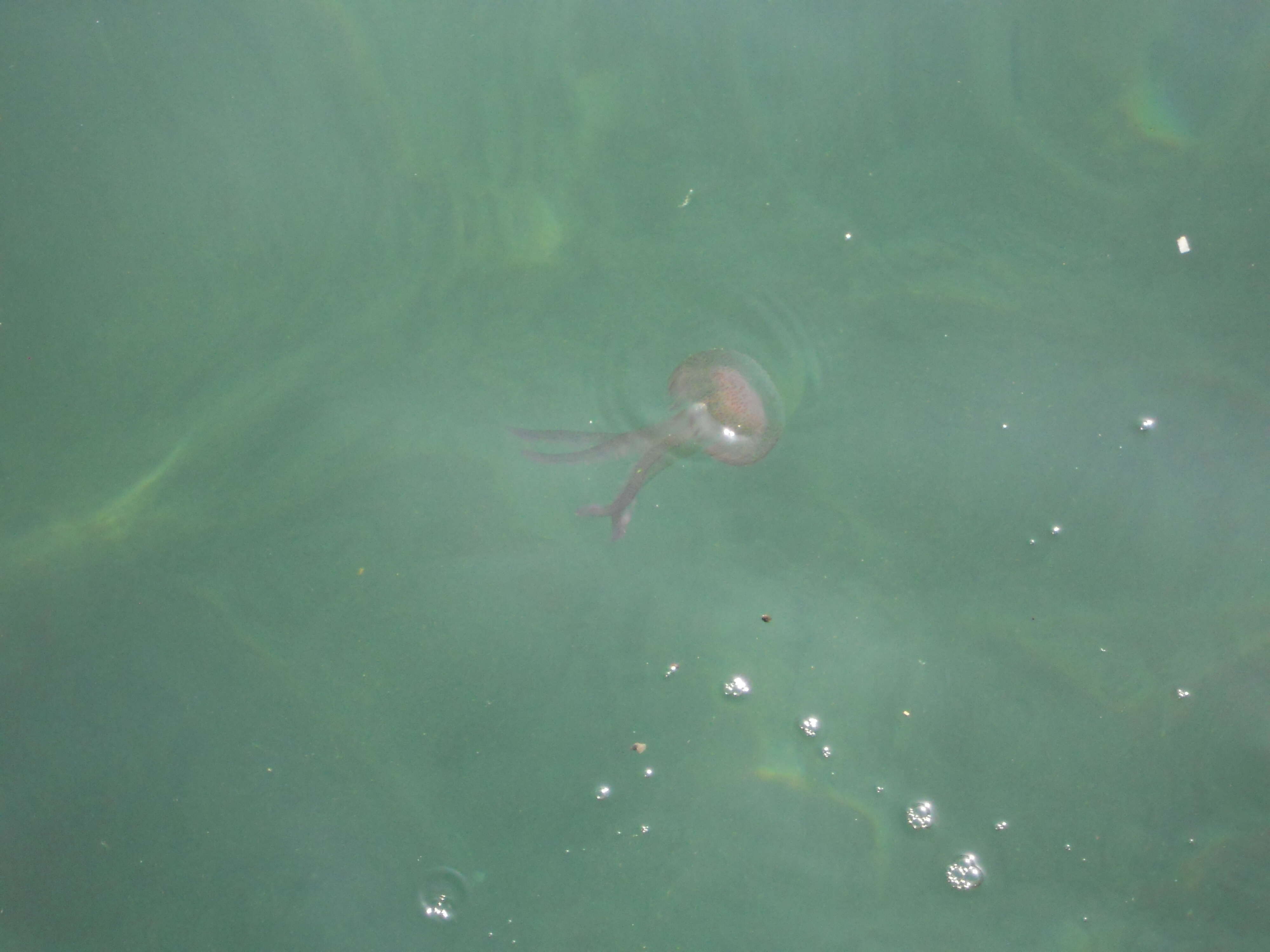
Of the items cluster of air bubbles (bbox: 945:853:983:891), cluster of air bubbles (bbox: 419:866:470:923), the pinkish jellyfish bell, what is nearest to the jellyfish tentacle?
the pinkish jellyfish bell

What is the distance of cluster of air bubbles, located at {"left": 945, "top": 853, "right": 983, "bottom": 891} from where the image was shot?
77.0 inches

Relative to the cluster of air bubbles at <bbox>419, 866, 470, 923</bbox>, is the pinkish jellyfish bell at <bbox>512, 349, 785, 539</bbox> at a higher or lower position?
higher

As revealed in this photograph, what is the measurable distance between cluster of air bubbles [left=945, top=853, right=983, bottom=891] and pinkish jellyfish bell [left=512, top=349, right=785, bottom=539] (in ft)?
3.33

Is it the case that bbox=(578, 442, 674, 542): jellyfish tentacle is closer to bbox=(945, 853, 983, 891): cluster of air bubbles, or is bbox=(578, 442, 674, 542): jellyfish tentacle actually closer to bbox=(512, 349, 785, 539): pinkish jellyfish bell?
bbox=(512, 349, 785, 539): pinkish jellyfish bell

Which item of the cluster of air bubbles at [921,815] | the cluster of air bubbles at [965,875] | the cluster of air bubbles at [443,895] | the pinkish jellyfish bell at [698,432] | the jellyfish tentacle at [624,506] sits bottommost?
the cluster of air bubbles at [443,895]

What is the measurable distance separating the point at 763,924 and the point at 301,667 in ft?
3.92

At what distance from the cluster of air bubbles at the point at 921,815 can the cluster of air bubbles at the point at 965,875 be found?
0.35 ft

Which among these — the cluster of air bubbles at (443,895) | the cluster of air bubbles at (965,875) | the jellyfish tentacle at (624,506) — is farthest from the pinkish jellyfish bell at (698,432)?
the cluster of air bubbles at (965,875)

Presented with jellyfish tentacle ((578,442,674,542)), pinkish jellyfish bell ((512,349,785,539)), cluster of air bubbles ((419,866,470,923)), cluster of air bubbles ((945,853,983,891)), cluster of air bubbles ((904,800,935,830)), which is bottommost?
cluster of air bubbles ((419,866,470,923))

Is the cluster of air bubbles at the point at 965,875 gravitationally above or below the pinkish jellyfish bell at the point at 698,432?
below

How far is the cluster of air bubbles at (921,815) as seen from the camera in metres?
1.97

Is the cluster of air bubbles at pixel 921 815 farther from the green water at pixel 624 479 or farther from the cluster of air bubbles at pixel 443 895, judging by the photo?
the cluster of air bubbles at pixel 443 895

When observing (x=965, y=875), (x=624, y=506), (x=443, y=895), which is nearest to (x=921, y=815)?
(x=965, y=875)

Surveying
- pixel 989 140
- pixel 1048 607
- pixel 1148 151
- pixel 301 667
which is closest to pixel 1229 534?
pixel 1048 607
